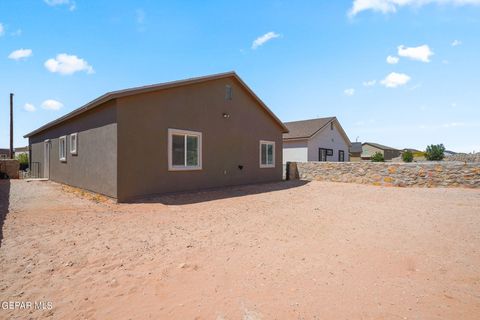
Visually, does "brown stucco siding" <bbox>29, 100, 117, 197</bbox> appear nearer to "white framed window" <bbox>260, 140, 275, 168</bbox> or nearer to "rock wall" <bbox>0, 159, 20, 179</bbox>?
"rock wall" <bbox>0, 159, 20, 179</bbox>

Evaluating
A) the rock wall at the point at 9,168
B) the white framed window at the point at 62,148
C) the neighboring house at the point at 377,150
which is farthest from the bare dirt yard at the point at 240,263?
the neighboring house at the point at 377,150

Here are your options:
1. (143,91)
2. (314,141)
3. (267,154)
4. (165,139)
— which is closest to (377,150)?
(314,141)

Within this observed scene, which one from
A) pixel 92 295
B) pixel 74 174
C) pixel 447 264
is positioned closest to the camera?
pixel 92 295

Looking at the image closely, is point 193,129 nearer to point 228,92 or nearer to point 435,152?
point 228,92

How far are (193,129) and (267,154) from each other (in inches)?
235

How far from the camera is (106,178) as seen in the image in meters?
8.83

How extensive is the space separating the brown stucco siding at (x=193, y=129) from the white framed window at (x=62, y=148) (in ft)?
20.5

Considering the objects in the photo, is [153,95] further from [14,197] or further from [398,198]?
[398,198]

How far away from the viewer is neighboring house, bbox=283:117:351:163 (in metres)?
22.9

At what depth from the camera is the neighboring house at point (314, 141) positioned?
2286 centimetres

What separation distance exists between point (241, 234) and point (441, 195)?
368 inches

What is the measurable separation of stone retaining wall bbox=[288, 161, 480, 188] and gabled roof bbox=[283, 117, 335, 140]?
7.06 m

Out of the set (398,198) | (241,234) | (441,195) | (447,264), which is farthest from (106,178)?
(441,195)

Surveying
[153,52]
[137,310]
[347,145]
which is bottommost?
[137,310]
